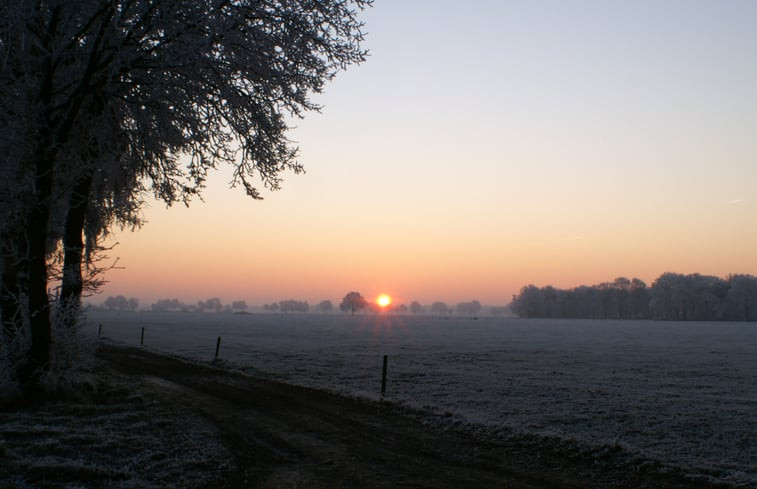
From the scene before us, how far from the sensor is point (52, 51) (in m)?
11.0

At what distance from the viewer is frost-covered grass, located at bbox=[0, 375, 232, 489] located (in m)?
7.00

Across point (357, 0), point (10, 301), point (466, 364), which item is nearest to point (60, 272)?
point (10, 301)

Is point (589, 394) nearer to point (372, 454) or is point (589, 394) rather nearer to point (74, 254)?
point (372, 454)

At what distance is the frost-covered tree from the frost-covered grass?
6.16 feet

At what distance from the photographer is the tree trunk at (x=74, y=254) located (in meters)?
13.6

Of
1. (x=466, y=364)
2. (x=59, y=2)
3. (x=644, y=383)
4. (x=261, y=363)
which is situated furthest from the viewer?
(x=466, y=364)

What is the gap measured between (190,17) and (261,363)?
20.0 m

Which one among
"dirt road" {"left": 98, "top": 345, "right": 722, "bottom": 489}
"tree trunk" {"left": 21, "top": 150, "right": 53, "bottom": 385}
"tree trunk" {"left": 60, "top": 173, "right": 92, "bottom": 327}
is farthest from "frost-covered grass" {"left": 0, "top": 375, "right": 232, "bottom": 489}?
"tree trunk" {"left": 60, "top": 173, "right": 92, "bottom": 327}

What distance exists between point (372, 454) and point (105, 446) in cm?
466

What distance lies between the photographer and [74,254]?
49.3 feet

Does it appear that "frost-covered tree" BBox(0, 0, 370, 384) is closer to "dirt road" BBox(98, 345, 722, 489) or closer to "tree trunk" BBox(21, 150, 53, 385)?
"tree trunk" BBox(21, 150, 53, 385)

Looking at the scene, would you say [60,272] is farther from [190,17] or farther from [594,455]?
[594,455]

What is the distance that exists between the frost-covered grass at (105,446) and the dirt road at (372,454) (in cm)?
60

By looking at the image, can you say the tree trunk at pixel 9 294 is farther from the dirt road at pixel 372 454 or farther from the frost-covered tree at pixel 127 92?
the dirt road at pixel 372 454
